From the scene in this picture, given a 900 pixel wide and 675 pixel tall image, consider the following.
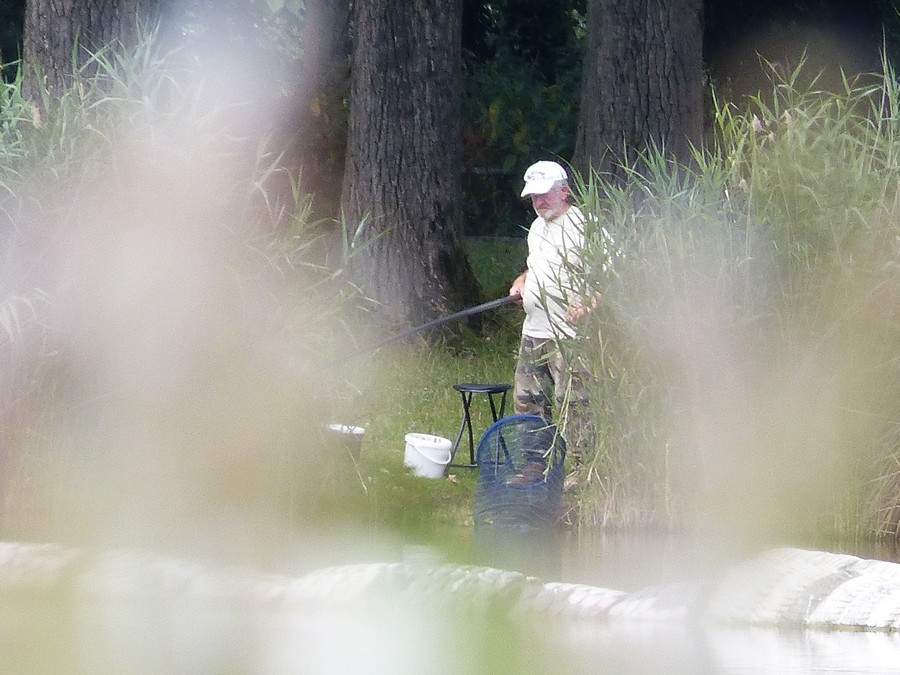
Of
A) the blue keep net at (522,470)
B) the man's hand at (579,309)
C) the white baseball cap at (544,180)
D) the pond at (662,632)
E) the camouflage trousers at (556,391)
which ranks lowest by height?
the pond at (662,632)

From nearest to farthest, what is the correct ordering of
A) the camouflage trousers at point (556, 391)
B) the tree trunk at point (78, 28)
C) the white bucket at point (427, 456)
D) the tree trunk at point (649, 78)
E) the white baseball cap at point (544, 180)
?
the camouflage trousers at point (556, 391) < the white baseball cap at point (544, 180) < the white bucket at point (427, 456) < the tree trunk at point (78, 28) < the tree trunk at point (649, 78)

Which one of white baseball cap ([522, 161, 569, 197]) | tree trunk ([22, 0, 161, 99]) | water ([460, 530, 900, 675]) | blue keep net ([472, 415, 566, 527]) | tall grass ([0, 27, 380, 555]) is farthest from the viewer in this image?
tree trunk ([22, 0, 161, 99])

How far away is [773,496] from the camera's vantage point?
26.6 feet

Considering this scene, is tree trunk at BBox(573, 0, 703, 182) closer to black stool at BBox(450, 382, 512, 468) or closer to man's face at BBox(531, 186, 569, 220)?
black stool at BBox(450, 382, 512, 468)

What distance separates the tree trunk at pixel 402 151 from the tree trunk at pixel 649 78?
128 centimetres

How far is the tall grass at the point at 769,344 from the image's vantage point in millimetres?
8070

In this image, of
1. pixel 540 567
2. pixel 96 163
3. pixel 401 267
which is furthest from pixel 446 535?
pixel 401 267

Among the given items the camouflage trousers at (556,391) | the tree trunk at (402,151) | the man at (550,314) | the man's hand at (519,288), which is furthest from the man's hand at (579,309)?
the tree trunk at (402,151)

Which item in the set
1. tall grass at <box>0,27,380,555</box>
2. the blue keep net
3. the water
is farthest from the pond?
tall grass at <box>0,27,380,555</box>

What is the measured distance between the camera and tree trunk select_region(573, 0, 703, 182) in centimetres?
1327

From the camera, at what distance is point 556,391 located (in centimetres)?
852

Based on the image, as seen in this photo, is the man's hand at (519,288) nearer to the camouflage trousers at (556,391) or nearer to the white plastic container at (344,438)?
the camouflage trousers at (556,391)

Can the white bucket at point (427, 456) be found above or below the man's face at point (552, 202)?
below

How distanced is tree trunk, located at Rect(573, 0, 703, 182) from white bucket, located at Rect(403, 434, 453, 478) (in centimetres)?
454
